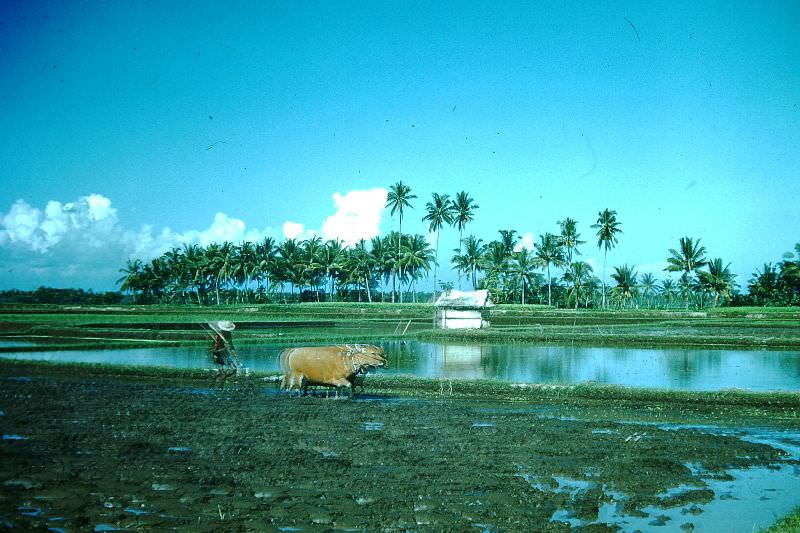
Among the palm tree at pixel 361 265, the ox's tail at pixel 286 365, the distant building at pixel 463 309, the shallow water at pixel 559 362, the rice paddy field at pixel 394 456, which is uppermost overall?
the palm tree at pixel 361 265

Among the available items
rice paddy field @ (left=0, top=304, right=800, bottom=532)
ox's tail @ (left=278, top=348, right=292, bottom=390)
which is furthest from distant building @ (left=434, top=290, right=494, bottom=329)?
Result: ox's tail @ (left=278, top=348, right=292, bottom=390)

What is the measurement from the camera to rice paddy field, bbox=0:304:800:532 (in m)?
7.05

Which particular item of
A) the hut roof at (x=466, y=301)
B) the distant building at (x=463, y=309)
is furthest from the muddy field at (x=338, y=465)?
the distant building at (x=463, y=309)

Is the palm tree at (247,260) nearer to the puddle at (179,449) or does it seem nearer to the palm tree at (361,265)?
the palm tree at (361,265)

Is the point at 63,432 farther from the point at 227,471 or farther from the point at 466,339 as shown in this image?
the point at 466,339

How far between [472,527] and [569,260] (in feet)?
227

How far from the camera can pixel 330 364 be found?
50.5 feet

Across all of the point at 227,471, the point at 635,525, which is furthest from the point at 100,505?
the point at 635,525

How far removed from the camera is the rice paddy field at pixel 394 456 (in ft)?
23.1

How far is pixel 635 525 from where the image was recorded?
716cm

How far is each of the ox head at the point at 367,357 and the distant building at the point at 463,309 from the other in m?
23.7

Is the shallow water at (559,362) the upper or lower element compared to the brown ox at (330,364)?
lower

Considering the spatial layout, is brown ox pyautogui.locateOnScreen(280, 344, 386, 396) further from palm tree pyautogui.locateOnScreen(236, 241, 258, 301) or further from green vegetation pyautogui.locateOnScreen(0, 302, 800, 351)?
palm tree pyautogui.locateOnScreen(236, 241, 258, 301)

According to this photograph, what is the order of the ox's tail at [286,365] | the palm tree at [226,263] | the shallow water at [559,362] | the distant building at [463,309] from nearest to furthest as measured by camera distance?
the ox's tail at [286,365] → the shallow water at [559,362] → the distant building at [463,309] → the palm tree at [226,263]
